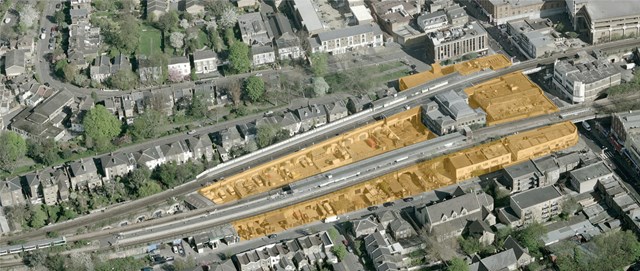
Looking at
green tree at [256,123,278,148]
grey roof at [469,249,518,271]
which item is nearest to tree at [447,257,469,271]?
grey roof at [469,249,518,271]

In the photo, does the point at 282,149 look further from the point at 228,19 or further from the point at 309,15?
the point at 228,19

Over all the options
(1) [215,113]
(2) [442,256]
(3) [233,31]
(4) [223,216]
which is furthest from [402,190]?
(3) [233,31]

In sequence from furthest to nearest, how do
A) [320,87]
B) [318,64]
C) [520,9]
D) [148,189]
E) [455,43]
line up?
[520,9] < [455,43] < [318,64] < [320,87] < [148,189]

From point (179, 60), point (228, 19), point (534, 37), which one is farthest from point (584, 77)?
point (179, 60)

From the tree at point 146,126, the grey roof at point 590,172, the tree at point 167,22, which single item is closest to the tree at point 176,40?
the tree at point 167,22

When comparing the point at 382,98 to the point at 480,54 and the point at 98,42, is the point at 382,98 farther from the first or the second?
the point at 98,42

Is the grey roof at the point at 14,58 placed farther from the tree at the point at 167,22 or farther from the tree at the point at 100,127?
the tree at the point at 100,127
